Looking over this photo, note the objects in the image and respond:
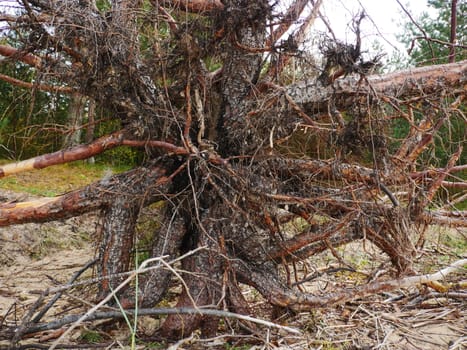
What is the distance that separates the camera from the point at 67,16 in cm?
272

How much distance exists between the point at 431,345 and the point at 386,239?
0.71 m

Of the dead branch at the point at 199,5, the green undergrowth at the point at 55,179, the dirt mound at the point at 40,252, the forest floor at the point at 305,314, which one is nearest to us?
the forest floor at the point at 305,314

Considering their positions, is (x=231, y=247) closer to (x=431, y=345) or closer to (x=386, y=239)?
(x=386, y=239)

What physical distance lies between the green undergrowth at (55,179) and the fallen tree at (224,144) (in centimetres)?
358

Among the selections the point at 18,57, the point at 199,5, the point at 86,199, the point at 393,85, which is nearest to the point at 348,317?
the point at 393,85

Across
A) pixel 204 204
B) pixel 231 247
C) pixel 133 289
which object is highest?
pixel 204 204

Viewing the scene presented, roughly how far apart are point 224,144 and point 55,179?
18.6 ft

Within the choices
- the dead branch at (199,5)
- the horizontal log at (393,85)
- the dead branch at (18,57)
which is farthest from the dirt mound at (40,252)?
the horizontal log at (393,85)

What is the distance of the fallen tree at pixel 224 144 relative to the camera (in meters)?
2.85

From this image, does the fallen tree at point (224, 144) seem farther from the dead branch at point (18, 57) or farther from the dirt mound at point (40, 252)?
the dirt mound at point (40, 252)

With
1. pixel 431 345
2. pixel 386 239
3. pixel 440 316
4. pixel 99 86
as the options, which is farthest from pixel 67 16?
pixel 440 316

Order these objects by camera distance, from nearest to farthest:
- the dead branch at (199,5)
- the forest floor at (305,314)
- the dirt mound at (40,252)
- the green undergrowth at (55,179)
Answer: the forest floor at (305,314), the dead branch at (199,5), the dirt mound at (40,252), the green undergrowth at (55,179)

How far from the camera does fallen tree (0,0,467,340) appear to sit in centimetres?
285

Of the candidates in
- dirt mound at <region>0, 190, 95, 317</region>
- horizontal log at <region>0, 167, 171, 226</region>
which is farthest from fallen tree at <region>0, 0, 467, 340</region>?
dirt mound at <region>0, 190, 95, 317</region>
